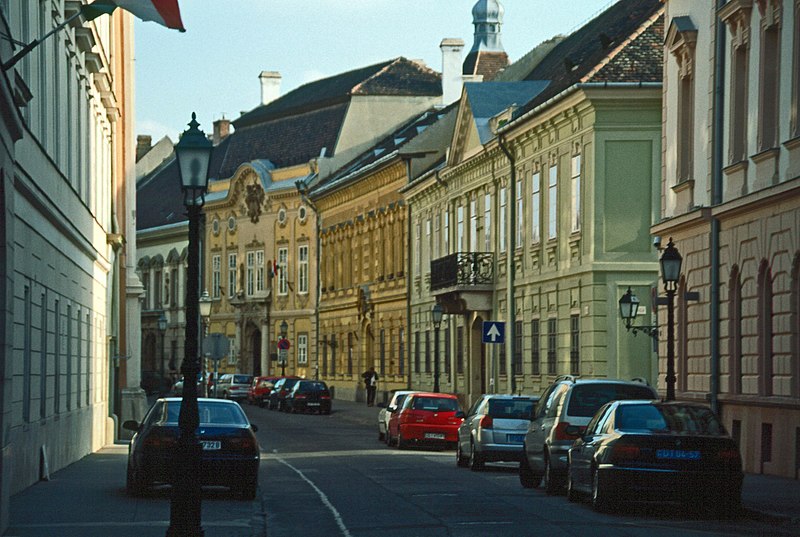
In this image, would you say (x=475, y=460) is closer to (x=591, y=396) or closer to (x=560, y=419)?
(x=591, y=396)

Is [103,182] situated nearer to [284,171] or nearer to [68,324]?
[68,324]

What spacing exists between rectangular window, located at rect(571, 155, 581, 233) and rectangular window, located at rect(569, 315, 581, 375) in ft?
7.34

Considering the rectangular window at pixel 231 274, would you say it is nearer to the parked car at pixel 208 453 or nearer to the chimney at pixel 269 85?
the chimney at pixel 269 85

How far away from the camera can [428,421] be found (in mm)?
40188

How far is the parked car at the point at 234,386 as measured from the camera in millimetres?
82438

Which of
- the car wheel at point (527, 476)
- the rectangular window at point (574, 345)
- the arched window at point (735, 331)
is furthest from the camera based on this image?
the rectangular window at point (574, 345)

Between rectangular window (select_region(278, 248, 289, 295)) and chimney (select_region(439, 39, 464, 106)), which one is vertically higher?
chimney (select_region(439, 39, 464, 106))

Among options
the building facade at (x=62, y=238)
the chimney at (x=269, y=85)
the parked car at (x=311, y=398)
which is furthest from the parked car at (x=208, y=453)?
the chimney at (x=269, y=85)

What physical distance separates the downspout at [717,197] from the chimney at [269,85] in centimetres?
7795

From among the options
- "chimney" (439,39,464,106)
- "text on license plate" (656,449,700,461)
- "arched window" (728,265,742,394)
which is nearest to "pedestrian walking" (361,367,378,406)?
"chimney" (439,39,464,106)

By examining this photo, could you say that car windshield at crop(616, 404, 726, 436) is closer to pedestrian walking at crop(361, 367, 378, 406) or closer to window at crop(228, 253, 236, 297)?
pedestrian walking at crop(361, 367, 378, 406)

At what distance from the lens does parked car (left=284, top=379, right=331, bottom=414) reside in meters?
67.7

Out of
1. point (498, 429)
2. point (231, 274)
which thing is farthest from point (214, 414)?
point (231, 274)

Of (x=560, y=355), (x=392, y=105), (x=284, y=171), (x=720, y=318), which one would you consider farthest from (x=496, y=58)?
(x=720, y=318)
